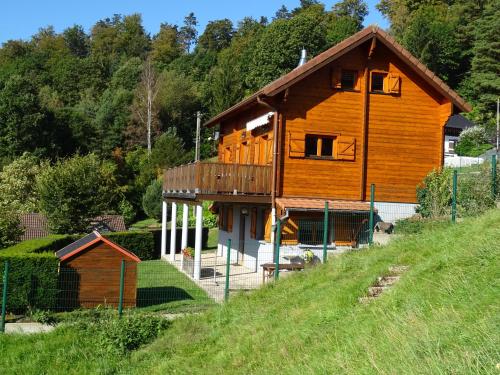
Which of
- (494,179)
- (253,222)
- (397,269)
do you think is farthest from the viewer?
(253,222)

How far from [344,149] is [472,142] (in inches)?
1201

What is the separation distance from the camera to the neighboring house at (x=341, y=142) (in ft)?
66.7

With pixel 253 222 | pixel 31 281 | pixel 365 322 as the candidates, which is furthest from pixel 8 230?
pixel 365 322

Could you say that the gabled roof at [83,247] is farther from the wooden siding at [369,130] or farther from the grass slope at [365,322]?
the wooden siding at [369,130]

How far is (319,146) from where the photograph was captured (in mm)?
21203

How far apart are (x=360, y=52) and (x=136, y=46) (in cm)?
9269

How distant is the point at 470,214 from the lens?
15.5m

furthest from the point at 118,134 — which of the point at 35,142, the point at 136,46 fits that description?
the point at 136,46

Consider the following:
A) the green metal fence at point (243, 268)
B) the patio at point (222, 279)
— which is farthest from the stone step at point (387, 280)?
the patio at point (222, 279)

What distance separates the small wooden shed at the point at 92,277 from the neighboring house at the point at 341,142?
4.85 metres

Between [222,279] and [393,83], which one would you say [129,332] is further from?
[393,83]

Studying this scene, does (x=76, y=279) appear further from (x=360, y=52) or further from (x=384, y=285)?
(x=360, y=52)

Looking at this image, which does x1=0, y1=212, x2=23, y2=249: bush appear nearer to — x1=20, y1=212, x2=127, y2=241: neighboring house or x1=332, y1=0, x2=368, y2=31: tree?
x1=20, y1=212, x2=127, y2=241: neighboring house

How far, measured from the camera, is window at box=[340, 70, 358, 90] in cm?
2153
